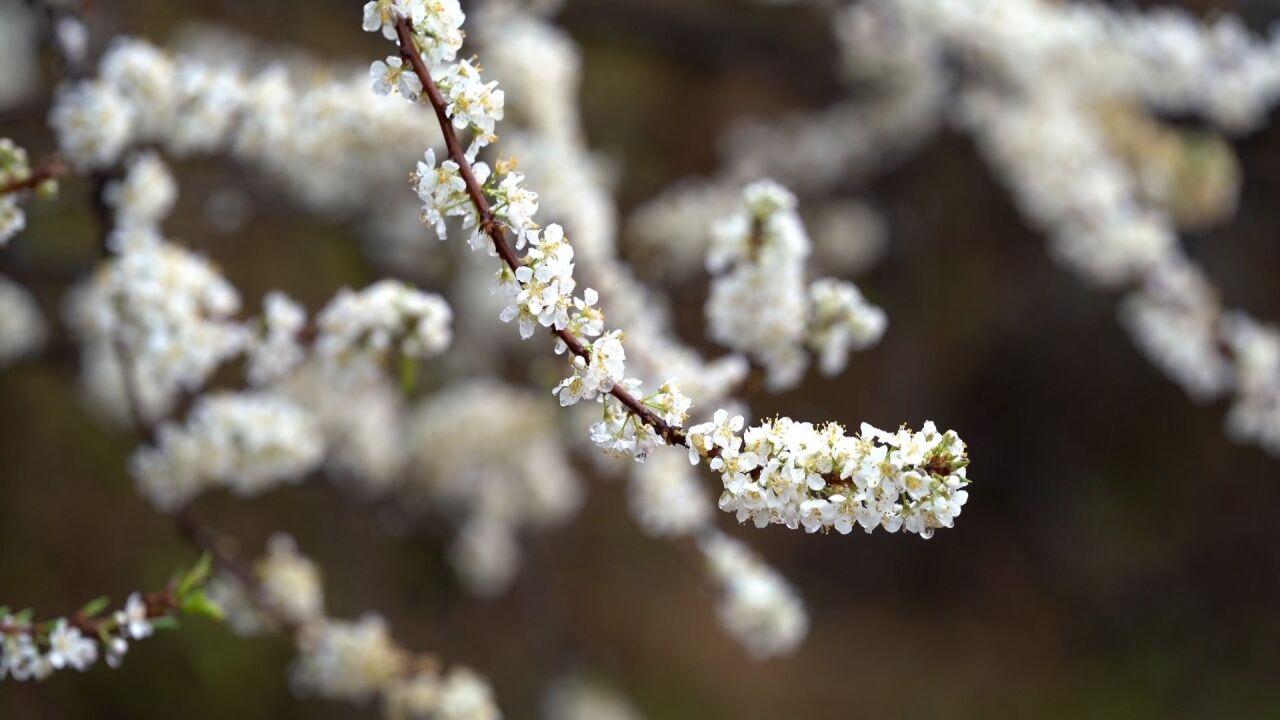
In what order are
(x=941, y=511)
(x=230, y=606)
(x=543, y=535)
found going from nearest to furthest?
1. (x=941, y=511)
2. (x=230, y=606)
3. (x=543, y=535)

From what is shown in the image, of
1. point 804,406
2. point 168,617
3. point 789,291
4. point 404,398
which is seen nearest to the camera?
point 168,617

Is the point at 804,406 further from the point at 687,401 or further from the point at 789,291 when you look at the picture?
the point at 687,401

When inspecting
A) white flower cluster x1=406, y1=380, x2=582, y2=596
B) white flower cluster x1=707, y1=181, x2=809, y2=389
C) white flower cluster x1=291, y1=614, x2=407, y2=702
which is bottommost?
white flower cluster x1=291, y1=614, x2=407, y2=702

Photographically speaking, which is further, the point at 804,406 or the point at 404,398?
the point at 804,406

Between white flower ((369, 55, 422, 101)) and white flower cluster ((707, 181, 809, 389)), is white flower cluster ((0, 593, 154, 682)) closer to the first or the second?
white flower ((369, 55, 422, 101))

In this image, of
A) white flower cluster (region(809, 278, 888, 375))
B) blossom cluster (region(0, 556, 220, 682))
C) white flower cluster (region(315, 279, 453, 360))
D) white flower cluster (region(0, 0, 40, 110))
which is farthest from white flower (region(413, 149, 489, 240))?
Result: white flower cluster (region(0, 0, 40, 110))

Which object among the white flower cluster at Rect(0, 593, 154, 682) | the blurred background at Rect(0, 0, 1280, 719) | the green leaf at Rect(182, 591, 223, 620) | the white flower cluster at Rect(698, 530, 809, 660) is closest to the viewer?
the white flower cluster at Rect(0, 593, 154, 682)

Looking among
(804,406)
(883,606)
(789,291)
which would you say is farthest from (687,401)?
(883,606)
